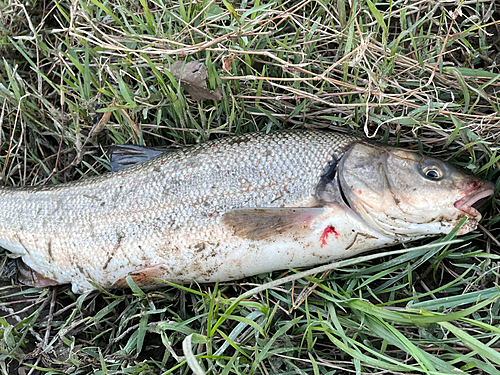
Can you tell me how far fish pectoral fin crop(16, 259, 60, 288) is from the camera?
286 centimetres

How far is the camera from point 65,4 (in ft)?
10.6

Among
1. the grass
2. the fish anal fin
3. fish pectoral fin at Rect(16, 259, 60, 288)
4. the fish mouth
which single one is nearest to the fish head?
the fish mouth

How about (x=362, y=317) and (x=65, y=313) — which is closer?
(x=362, y=317)

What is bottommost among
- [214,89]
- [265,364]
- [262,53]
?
[265,364]

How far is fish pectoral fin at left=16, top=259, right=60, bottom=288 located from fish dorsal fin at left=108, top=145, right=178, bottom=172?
3.14 ft

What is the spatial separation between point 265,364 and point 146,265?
100cm

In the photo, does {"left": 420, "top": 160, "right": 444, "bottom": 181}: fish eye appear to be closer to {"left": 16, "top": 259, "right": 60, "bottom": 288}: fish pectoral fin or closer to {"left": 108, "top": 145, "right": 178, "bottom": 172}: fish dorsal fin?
{"left": 108, "top": 145, "right": 178, "bottom": 172}: fish dorsal fin

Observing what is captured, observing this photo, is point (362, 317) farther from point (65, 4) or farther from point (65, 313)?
point (65, 4)

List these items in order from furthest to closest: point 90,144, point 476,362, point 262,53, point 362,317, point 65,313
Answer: point 90,144 → point 65,313 → point 262,53 → point 362,317 → point 476,362

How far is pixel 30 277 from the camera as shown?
2.90 meters

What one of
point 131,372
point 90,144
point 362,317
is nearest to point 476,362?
point 362,317

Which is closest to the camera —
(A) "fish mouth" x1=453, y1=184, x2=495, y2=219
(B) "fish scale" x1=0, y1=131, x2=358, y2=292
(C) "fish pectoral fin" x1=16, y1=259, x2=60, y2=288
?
(A) "fish mouth" x1=453, y1=184, x2=495, y2=219

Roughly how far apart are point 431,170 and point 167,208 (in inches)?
67.3

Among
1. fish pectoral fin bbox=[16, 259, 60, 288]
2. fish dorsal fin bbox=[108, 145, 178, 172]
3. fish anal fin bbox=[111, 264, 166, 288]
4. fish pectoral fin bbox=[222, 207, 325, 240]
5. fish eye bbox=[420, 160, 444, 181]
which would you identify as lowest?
fish pectoral fin bbox=[16, 259, 60, 288]
